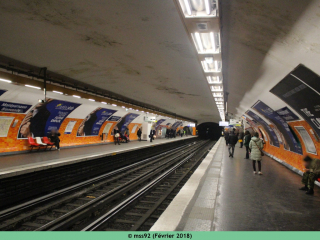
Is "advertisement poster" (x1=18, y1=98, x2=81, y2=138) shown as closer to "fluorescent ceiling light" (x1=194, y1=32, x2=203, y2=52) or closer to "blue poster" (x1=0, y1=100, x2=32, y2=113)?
"blue poster" (x1=0, y1=100, x2=32, y2=113)

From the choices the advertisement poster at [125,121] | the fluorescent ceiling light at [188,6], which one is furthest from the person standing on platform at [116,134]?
the fluorescent ceiling light at [188,6]

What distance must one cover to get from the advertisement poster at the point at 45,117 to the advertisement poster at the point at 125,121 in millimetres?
6630

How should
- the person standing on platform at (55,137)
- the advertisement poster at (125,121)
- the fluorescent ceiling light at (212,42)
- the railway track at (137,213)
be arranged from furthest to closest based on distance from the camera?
the advertisement poster at (125,121) < the person standing on platform at (55,137) < the railway track at (137,213) < the fluorescent ceiling light at (212,42)

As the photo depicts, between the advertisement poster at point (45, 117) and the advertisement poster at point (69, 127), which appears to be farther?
the advertisement poster at point (69, 127)

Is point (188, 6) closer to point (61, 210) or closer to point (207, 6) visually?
point (207, 6)

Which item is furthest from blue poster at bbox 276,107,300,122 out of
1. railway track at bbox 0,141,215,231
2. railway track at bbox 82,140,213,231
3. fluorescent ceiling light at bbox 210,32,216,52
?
railway track at bbox 0,141,215,231

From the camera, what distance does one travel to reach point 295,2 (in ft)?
7.97

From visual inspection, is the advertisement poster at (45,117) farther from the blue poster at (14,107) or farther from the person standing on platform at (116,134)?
the person standing on platform at (116,134)

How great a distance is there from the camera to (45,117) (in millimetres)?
11867

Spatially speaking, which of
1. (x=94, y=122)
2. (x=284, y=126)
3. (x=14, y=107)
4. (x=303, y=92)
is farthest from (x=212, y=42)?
(x=94, y=122)

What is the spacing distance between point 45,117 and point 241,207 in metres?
10.6

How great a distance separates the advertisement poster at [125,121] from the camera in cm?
1919

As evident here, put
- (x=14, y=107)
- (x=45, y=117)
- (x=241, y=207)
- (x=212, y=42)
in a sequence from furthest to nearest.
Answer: (x=45, y=117), (x=14, y=107), (x=241, y=207), (x=212, y=42)

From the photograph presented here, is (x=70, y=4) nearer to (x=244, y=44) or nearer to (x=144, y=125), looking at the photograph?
(x=244, y=44)
